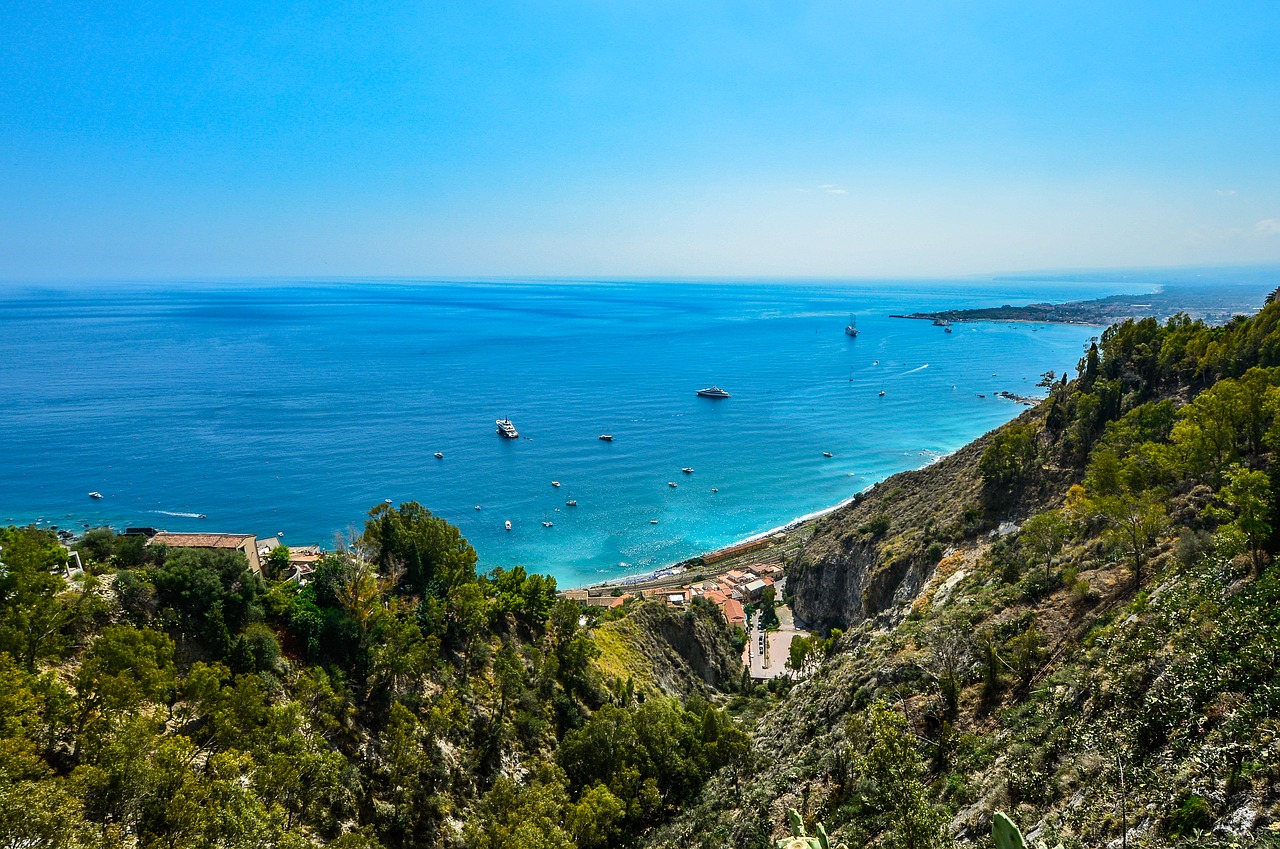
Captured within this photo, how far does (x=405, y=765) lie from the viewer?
22219 millimetres

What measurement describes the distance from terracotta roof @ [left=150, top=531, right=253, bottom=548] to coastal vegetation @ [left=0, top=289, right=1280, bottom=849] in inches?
180

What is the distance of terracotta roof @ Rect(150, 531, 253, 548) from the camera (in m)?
32.1

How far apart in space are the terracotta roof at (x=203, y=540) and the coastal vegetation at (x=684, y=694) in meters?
4.57

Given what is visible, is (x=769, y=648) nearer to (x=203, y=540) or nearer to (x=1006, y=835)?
(x=203, y=540)

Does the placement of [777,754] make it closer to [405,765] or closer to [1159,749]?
[405,765]

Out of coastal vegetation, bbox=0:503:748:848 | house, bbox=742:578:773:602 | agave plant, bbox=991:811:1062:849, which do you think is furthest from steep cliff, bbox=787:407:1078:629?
agave plant, bbox=991:811:1062:849

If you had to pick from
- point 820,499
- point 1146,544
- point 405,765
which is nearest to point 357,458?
point 820,499

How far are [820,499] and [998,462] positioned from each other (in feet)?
136

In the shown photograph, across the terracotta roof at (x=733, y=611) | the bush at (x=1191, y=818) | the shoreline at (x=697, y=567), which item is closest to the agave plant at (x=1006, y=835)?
the bush at (x=1191, y=818)

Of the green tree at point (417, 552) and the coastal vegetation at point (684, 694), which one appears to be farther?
the green tree at point (417, 552)

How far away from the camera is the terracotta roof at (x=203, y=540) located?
105ft

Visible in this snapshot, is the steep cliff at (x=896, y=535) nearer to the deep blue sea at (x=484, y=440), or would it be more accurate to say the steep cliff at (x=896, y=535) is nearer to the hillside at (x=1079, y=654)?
the hillside at (x=1079, y=654)

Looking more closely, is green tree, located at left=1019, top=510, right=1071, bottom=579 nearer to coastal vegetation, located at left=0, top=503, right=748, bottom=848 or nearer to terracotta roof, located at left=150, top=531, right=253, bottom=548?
coastal vegetation, located at left=0, top=503, right=748, bottom=848

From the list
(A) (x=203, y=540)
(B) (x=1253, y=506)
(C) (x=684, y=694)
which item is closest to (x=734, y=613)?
(C) (x=684, y=694)
